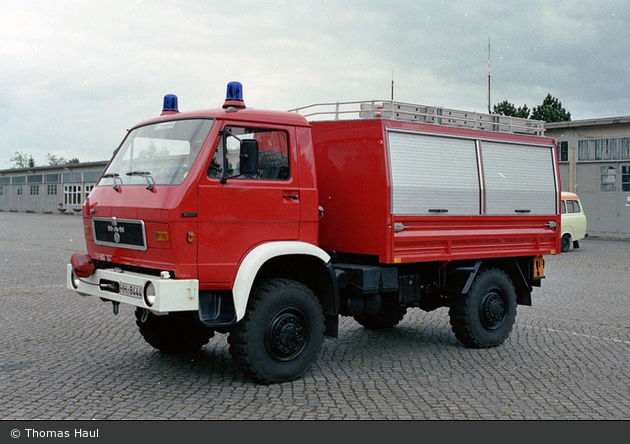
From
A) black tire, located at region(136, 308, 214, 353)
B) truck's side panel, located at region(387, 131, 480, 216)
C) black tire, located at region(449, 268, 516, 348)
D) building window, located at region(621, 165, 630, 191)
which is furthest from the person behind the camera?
building window, located at region(621, 165, 630, 191)

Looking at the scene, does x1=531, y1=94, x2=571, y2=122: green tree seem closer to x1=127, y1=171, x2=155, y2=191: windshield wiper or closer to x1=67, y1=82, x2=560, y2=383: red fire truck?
x1=67, y1=82, x2=560, y2=383: red fire truck

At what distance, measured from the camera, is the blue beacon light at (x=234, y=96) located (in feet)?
21.2

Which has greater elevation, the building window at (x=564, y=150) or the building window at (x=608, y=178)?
the building window at (x=564, y=150)

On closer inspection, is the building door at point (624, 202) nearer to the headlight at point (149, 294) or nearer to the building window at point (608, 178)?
the building window at point (608, 178)

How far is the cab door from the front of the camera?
5988 mm

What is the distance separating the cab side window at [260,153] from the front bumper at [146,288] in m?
1.01

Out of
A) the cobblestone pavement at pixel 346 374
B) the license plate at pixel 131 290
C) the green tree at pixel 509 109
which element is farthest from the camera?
the green tree at pixel 509 109

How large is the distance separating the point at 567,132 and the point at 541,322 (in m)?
27.3

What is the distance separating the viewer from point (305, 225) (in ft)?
21.8

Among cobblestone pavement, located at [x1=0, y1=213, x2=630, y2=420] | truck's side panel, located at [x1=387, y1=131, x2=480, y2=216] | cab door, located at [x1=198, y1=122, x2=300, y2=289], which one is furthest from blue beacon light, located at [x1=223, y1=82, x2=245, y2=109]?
cobblestone pavement, located at [x1=0, y1=213, x2=630, y2=420]

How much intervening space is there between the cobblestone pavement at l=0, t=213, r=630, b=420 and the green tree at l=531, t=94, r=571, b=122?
6367cm

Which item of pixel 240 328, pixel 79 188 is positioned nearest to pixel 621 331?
pixel 240 328

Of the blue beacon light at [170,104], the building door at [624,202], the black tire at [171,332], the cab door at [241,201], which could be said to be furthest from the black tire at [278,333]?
the building door at [624,202]
